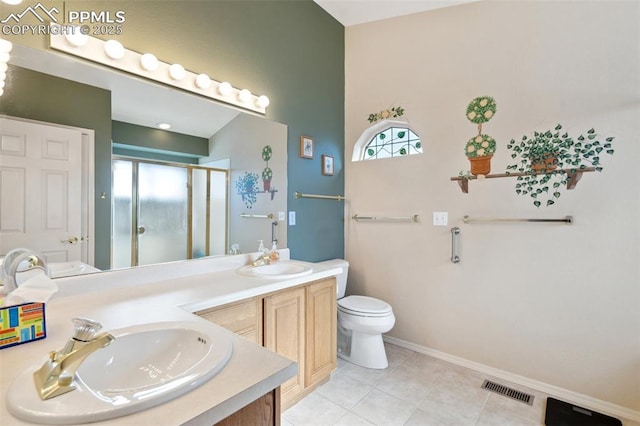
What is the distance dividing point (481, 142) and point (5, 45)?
107 inches

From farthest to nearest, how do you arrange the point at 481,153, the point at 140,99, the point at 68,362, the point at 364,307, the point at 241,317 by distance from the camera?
the point at 364,307 → the point at 481,153 → the point at 140,99 → the point at 241,317 → the point at 68,362

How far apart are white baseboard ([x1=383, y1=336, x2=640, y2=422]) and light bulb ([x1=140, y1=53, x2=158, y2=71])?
281 cm

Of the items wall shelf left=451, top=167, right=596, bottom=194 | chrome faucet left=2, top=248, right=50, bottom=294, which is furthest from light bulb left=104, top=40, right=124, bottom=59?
wall shelf left=451, top=167, right=596, bottom=194

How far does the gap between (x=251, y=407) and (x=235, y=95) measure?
188cm

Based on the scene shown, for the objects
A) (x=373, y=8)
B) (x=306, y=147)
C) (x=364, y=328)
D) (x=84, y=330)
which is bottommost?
(x=364, y=328)

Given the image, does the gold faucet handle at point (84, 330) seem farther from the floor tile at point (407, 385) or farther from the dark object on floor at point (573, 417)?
the dark object on floor at point (573, 417)

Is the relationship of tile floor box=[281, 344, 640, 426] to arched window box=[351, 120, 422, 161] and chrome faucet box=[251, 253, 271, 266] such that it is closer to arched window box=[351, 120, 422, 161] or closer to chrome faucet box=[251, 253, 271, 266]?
chrome faucet box=[251, 253, 271, 266]

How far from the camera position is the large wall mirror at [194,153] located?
1.44 meters

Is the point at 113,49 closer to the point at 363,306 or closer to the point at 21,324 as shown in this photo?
the point at 21,324

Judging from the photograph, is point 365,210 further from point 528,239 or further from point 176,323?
point 176,323

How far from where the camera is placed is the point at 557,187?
2002 millimetres

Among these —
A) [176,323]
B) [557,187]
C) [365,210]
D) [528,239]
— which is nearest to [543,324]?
[528,239]

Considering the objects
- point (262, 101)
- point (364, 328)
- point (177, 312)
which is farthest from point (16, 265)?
point (364, 328)

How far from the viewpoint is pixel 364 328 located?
2.32 m
